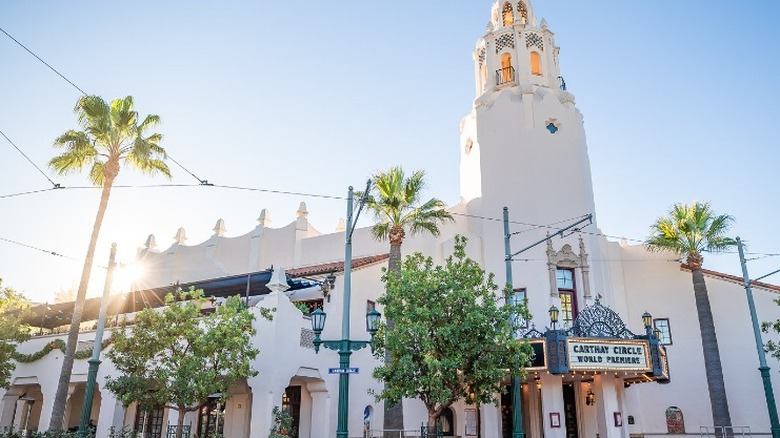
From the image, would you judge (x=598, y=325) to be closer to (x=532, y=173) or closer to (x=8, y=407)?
(x=532, y=173)

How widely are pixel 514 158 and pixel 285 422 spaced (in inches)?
700

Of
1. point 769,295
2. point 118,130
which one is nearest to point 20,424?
point 118,130

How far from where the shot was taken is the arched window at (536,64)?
1345 inches

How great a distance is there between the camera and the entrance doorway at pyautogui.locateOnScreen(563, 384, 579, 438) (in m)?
27.5

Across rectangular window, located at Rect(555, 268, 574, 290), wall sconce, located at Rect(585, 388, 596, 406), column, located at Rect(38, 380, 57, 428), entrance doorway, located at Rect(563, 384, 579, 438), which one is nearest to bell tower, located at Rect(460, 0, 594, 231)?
rectangular window, located at Rect(555, 268, 574, 290)

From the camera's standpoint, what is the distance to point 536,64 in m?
34.6

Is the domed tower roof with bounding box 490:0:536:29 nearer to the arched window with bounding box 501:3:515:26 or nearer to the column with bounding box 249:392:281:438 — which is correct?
the arched window with bounding box 501:3:515:26

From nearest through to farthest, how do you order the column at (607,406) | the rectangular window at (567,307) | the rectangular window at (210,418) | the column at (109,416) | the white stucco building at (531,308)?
the column at (109,416)
the white stucco building at (531,308)
the column at (607,406)
the rectangular window at (210,418)
the rectangular window at (567,307)

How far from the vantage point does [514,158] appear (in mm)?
31078

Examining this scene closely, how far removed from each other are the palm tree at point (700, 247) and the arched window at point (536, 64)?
10890mm

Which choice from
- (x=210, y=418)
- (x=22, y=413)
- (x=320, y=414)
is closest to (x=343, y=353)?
(x=320, y=414)

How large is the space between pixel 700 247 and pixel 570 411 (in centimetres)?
995

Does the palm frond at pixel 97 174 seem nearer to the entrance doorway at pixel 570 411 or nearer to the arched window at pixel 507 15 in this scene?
the entrance doorway at pixel 570 411

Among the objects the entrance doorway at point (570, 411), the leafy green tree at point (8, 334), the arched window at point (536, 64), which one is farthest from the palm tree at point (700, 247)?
the leafy green tree at point (8, 334)
